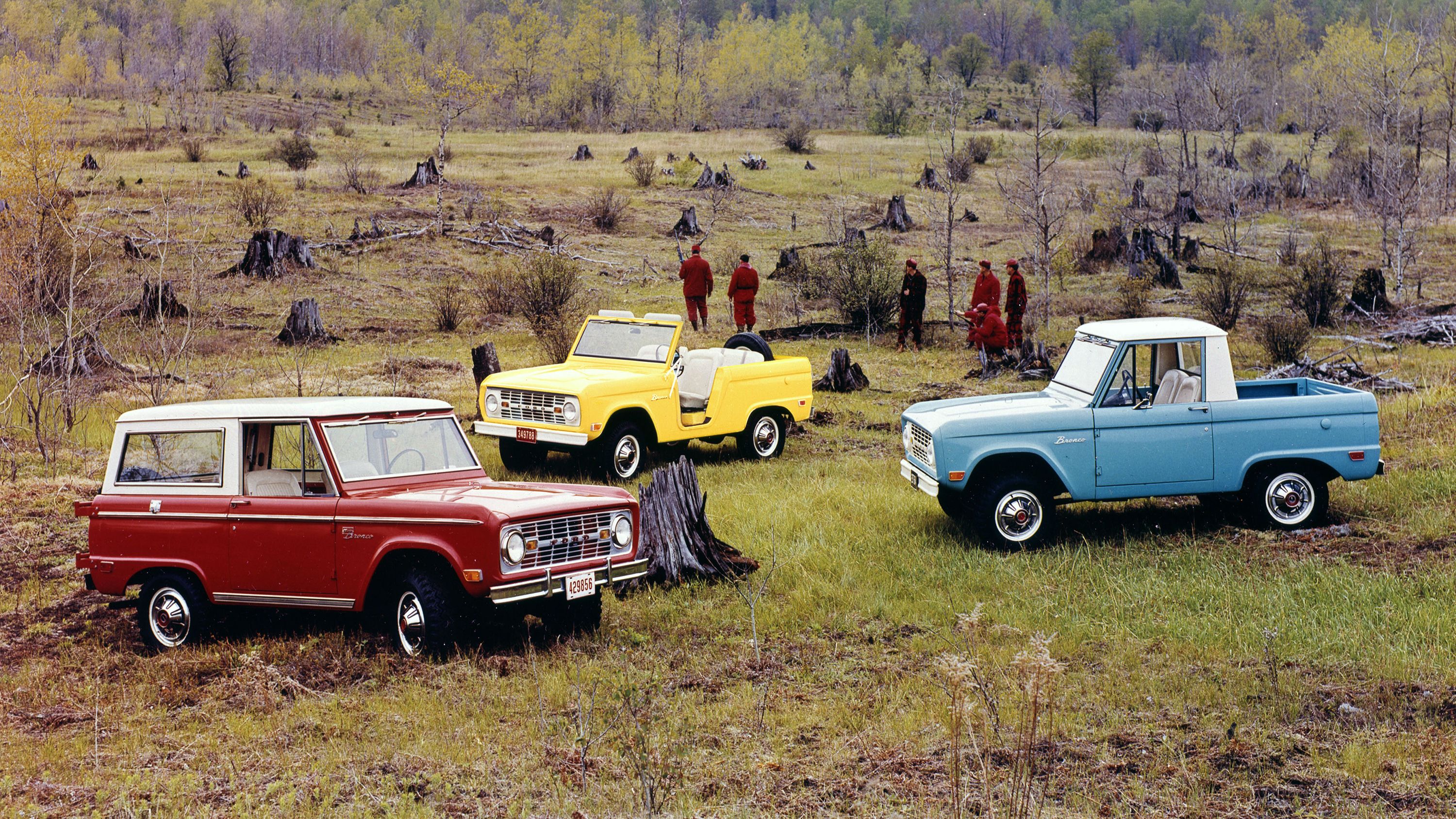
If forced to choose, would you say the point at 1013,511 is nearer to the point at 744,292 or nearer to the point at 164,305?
the point at 744,292

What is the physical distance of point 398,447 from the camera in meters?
7.63

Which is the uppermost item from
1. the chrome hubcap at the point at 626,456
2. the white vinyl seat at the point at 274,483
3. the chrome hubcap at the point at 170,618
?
the white vinyl seat at the point at 274,483

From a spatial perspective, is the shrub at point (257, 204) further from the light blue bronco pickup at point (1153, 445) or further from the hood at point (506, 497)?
the light blue bronco pickup at point (1153, 445)

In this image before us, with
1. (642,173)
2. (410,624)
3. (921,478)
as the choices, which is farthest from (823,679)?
(642,173)

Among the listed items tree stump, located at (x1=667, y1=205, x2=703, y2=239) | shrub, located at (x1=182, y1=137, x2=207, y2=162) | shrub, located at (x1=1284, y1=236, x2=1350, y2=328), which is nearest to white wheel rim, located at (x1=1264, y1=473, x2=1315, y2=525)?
shrub, located at (x1=1284, y1=236, x2=1350, y2=328)

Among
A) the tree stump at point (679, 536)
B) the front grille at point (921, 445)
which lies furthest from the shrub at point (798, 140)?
the tree stump at point (679, 536)

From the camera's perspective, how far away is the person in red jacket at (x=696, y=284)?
22517 millimetres

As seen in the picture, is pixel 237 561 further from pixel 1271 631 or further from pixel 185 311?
pixel 185 311

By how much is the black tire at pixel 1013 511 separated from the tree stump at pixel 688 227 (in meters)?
27.0

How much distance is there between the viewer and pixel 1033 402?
396 inches

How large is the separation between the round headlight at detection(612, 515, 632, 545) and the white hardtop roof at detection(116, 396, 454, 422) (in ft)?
5.14

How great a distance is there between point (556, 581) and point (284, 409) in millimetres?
2182

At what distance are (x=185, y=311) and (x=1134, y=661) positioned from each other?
2285cm

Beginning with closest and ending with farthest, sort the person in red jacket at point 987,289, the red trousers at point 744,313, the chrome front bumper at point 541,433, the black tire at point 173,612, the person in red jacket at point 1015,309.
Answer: the black tire at point 173,612, the chrome front bumper at point 541,433, the person in red jacket at point 987,289, the person in red jacket at point 1015,309, the red trousers at point 744,313
